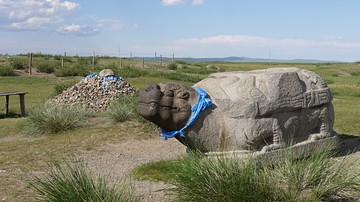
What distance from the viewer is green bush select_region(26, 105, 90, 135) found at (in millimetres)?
12070

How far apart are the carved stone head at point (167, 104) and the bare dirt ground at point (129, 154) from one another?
101cm

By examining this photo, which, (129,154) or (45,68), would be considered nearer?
(129,154)

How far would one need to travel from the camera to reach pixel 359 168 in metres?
5.90

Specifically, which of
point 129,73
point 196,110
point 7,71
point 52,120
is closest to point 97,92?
point 52,120

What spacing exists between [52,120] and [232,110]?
625 cm

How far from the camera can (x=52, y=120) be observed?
39.7ft

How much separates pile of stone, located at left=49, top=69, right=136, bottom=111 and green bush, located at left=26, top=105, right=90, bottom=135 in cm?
301

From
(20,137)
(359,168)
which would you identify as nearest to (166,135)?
(359,168)

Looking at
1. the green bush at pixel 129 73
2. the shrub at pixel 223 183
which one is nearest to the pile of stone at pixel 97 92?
the shrub at pixel 223 183

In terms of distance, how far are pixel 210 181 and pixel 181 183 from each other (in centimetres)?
34

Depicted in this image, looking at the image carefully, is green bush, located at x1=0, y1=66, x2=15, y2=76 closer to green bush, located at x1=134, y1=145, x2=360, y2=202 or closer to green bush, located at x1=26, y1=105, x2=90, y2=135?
green bush, located at x1=26, y1=105, x2=90, y2=135

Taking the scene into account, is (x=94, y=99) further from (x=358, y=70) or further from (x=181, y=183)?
(x=358, y=70)

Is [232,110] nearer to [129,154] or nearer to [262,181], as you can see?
[262,181]

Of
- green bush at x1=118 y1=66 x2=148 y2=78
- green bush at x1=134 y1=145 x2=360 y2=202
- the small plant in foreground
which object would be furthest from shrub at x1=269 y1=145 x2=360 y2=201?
green bush at x1=118 y1=66 x2=148 y2=78
